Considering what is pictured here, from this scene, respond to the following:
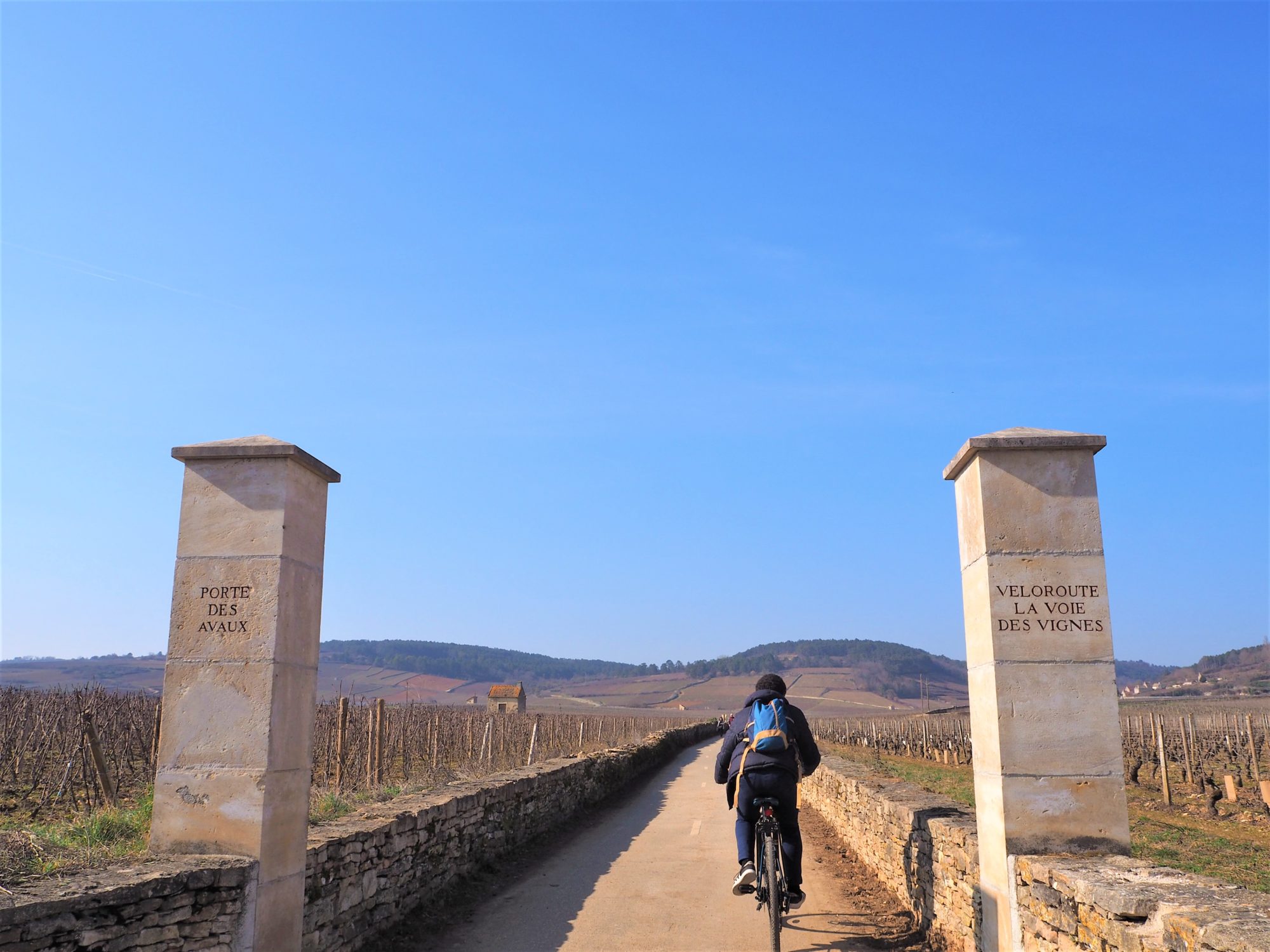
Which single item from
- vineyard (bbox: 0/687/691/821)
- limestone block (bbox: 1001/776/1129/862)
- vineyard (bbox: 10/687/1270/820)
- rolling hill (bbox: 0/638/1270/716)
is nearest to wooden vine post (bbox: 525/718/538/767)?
vineyard (bbox: 10/687/1270/820)

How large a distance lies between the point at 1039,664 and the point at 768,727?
195cm

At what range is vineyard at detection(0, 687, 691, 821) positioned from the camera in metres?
14.3

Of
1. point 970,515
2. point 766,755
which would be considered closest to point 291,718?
point 766,755

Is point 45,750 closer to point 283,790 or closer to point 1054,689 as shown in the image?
point 283,790

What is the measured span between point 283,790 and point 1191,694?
131m

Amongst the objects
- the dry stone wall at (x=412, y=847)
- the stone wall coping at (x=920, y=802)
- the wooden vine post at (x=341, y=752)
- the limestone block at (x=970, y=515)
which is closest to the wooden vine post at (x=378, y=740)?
the wooden vine post at (x=341, y=752)

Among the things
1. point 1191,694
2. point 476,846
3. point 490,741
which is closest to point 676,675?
point 1191,694

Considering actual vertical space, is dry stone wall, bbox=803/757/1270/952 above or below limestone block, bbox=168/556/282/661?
below

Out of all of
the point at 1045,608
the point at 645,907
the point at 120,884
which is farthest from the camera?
the point at 645,907

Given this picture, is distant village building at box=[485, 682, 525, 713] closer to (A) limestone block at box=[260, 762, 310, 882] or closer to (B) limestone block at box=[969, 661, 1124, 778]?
(A) limestone block at box=[260, 762, 310, 882]

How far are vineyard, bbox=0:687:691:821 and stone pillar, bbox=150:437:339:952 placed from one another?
523 centimetres

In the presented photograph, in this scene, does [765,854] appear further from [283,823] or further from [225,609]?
[225,609]

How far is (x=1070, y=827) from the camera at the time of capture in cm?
550

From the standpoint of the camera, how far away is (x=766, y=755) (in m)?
6.65
